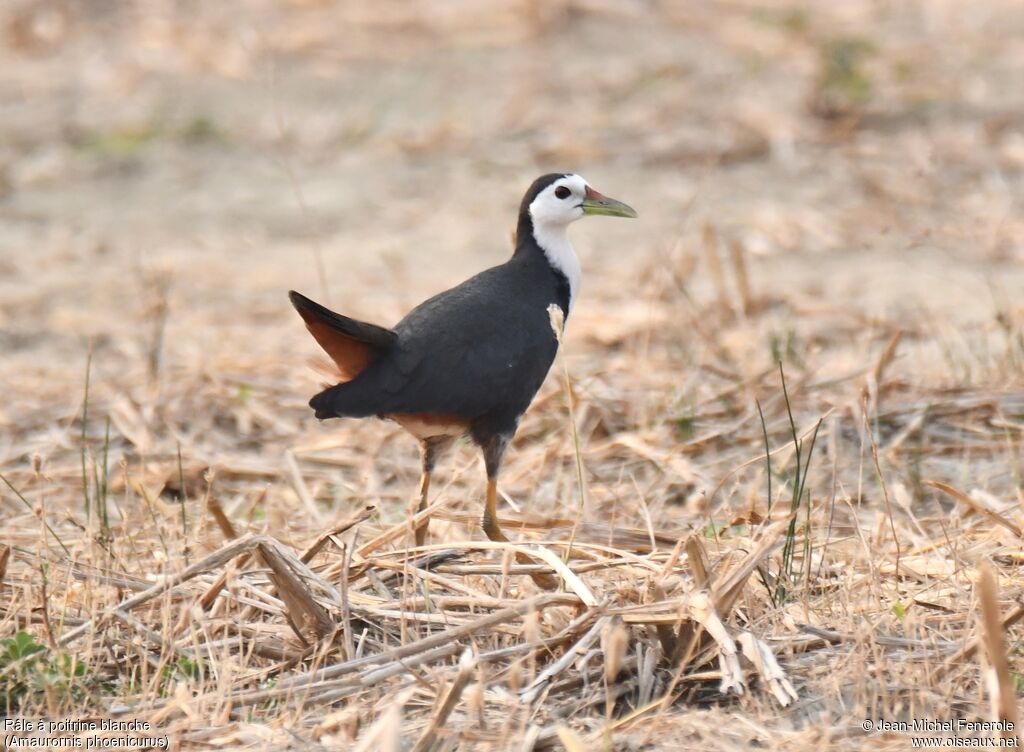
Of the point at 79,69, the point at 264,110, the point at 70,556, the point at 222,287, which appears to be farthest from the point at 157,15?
A: the point at 70,556

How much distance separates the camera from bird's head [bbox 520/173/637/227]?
4691mm

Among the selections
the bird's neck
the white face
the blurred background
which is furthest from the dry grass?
the white face

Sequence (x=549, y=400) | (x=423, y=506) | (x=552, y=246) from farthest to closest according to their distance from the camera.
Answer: (x=549, y=400), (x=552, y=246), (x=423, y=506)

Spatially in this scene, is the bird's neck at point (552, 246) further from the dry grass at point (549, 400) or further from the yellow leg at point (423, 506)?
the yellow leg at point (423, 506)

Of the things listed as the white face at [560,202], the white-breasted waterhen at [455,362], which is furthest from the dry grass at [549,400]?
the white face at [560,202]

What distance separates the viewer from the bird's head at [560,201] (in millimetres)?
4691

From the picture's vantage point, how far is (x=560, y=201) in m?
4.73

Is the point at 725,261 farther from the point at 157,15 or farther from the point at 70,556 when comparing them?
the point at 157,15

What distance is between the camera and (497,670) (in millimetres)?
3092

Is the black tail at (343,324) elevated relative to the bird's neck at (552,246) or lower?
lower

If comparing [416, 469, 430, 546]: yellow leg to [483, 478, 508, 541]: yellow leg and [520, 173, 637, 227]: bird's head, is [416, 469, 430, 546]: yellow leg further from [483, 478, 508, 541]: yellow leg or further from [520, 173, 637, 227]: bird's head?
[520, 173, 637, 227]: bird's head

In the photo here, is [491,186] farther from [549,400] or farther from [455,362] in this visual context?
[455,362]

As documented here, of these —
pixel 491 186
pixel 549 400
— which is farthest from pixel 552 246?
pixel 491 186

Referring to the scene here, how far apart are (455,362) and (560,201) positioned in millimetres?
911
